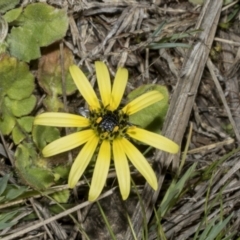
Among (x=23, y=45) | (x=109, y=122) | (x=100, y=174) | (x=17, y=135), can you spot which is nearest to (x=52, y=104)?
(x=17, y=135)

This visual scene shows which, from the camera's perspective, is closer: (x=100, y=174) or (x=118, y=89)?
(x=100, y=174)

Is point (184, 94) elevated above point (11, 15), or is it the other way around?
point (11, 15)

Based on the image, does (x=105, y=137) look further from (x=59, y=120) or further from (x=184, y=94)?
(x=184, y=94)

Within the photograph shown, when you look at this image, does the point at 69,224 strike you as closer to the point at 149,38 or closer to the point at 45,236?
the point at 45,236

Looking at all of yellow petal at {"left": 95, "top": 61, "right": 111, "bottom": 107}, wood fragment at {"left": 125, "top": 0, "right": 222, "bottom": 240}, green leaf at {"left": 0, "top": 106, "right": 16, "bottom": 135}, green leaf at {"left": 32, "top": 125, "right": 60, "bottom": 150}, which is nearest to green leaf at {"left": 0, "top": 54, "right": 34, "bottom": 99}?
green leaf at {"left": 0, "top": 106, "right": 16, "bottom": 135}

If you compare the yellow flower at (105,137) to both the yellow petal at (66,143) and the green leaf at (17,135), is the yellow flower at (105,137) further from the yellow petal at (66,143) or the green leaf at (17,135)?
the green leaf at (17,135)

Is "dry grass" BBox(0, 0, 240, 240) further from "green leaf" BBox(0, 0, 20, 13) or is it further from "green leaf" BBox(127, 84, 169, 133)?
"green leaf" BBox(0, 0, 20, 13)
